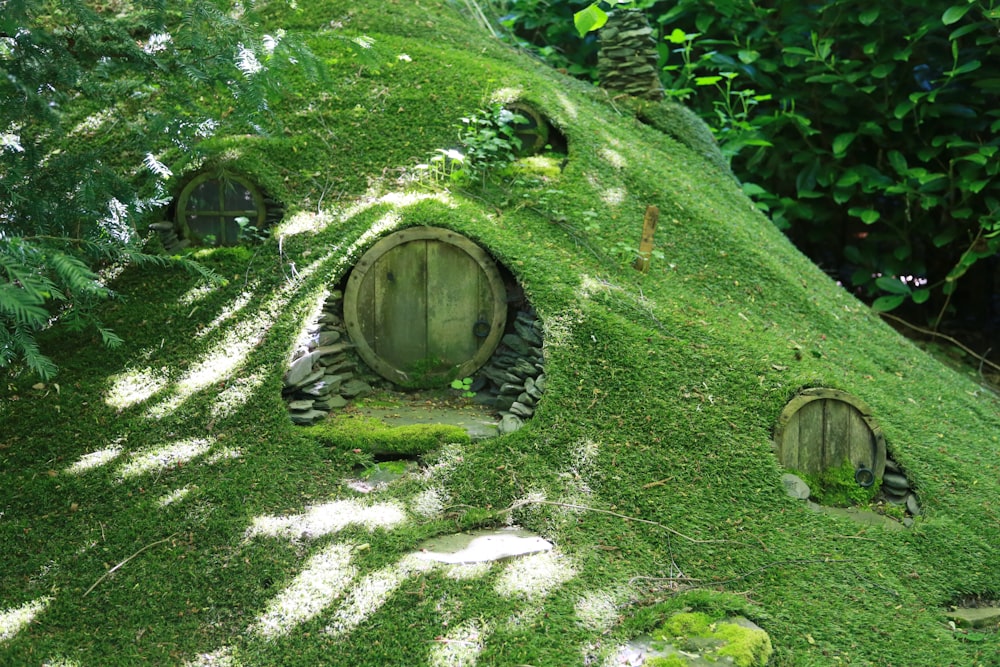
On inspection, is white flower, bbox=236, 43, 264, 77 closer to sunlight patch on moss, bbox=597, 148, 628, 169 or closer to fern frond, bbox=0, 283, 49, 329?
fern frond, bbox=0, 283, 49, 329

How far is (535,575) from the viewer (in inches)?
143

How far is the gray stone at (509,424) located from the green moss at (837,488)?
5.37 ft

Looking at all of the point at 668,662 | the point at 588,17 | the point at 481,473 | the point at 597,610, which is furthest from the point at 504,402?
the point at 588,17

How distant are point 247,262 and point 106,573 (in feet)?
6.64

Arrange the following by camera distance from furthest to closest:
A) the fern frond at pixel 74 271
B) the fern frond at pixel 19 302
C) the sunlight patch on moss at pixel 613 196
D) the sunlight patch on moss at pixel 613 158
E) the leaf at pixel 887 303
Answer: the leaf at pixel 887 303 → the sunlight patch on moss at pixel 613 158 → the sunlight patch on moss at pixel 613 196 → the fern frond at pixel 74 271 → the fern frond at pixel 19 302

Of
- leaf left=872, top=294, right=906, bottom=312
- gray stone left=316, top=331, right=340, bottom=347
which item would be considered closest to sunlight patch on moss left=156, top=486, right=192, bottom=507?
gray stone left=316, top=331, right=340, bottom=347

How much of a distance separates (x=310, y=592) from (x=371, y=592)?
280 mm

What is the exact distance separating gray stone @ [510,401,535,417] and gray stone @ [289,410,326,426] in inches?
44.6

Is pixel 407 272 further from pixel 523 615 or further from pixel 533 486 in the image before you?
pixel 523 615

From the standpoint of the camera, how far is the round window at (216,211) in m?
4.95

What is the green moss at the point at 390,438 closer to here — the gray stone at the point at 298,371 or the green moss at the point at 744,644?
the gray stone at the point at 298,371

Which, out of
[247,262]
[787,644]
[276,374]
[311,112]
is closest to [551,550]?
[787,644]

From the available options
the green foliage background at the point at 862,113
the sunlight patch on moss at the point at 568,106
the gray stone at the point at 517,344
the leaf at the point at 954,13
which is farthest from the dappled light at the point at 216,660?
the leaf at the point at 954,13

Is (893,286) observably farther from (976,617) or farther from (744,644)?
(744,644)
